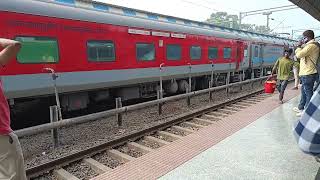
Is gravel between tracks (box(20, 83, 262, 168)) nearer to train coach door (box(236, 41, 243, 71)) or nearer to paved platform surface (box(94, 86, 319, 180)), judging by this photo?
paved platform surface (box(94, 86, 319, 180))

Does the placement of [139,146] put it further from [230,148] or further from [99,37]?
[99,37]

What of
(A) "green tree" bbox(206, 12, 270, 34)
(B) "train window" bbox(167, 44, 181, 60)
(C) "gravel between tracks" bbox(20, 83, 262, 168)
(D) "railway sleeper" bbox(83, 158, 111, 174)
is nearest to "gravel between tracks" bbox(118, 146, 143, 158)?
(C) "gravel between tracks" bbox(20, 83, 262, 168)

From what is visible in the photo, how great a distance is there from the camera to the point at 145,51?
10984mm

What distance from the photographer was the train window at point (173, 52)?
1227cm

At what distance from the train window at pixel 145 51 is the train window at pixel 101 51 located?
4.09ft

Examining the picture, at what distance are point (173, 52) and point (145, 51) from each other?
6.25 ft

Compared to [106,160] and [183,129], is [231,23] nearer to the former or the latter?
[183,129]

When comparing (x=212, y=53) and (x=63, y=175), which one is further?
(x=212, y=53)

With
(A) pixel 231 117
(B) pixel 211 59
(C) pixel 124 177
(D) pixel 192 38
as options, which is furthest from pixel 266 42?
(C) pixel 124 177

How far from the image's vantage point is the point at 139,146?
20.2 feet

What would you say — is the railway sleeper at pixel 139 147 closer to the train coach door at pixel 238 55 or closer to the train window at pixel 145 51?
the train window at pixel 145 51

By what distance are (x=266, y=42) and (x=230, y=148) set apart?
2006cm

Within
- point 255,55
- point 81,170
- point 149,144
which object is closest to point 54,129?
point 81,170

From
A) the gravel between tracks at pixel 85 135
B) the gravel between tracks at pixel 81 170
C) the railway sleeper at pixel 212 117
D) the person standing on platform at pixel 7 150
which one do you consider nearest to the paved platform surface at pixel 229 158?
the gravel between tracks at pixel 81 170
